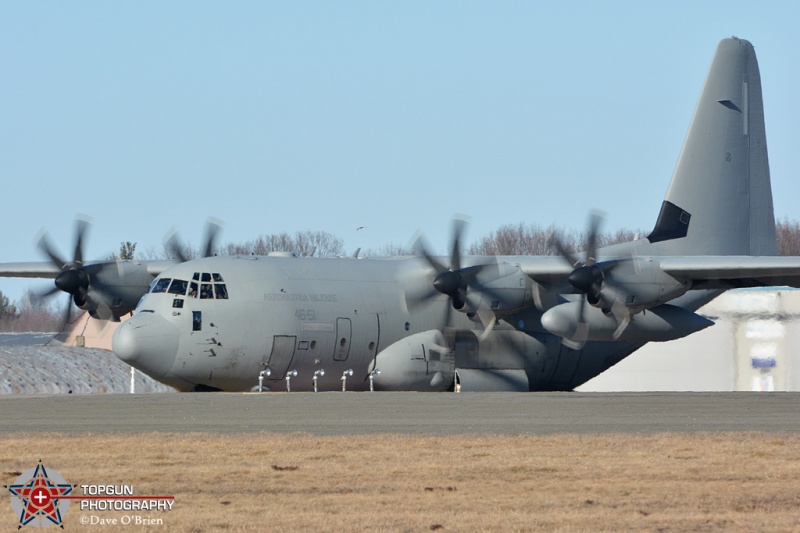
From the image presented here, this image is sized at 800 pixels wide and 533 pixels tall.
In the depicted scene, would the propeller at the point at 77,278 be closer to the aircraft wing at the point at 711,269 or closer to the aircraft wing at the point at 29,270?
the aircraft wing at the point at 29,270

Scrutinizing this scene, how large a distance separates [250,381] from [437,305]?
5.52 m

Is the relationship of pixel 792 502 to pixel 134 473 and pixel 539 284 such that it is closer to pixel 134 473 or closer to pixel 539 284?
pixel 134 473

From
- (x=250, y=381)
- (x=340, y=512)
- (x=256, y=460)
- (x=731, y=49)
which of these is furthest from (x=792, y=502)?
(x=731, y=49)

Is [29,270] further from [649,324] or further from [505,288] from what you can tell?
[649,324]

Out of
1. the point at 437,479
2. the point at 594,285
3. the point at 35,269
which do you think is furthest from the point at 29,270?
the point at 437,479

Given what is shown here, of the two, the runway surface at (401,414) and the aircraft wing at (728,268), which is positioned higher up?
the aircraft wing at (728,268)

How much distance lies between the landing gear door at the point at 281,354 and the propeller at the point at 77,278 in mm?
5681

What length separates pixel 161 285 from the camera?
27625mm

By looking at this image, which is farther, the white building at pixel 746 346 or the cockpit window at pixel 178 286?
the white building at pixel 746 346

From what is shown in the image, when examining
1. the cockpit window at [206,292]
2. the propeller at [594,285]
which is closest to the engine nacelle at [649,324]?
the propeller at [594,285]

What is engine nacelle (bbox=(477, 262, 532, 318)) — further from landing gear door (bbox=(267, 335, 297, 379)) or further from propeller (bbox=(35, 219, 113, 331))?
propeller (bbox=(35, 219, 113, 331))

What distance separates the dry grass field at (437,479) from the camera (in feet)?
28.6

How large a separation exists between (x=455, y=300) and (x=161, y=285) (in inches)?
263

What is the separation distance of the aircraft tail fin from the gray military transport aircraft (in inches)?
1.8
